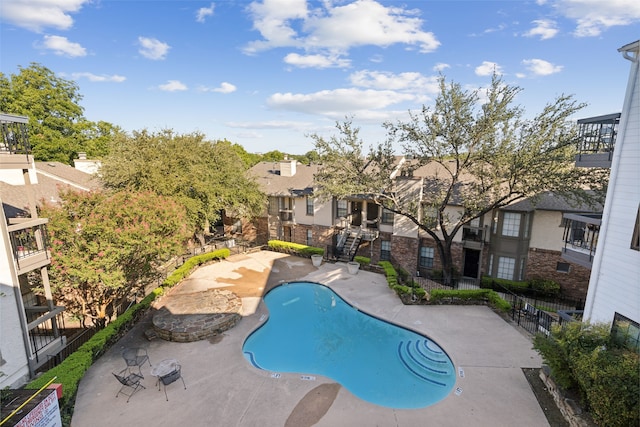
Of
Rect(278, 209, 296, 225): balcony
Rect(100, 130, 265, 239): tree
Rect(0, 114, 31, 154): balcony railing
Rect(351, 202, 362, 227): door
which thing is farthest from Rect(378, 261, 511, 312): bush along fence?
Rect(0, 114, 31, 154): balcony railing

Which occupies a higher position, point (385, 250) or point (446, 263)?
point (446, 263)

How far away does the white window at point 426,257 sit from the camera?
22422 millimetres

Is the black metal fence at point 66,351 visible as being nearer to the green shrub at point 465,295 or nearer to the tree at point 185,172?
the tree at point 185,172

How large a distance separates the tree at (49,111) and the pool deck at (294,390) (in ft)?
111

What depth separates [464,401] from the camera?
9.45 m

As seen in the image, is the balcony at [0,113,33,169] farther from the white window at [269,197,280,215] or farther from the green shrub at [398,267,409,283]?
the white window at [269,197,280,215]

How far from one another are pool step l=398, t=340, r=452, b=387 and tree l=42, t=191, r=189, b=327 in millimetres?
11479

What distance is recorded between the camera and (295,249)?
83.3 feet

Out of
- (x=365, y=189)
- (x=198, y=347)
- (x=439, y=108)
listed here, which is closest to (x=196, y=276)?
(x=198, y=347)

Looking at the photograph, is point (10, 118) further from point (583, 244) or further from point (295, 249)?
point (583, 244)

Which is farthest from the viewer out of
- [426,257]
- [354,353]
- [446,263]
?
[426,257]

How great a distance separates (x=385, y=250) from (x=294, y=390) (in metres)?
15.7

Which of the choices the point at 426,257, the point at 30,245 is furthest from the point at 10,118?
the point at 426,257

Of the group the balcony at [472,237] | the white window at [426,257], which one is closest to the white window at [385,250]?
the white window at [426,257]
